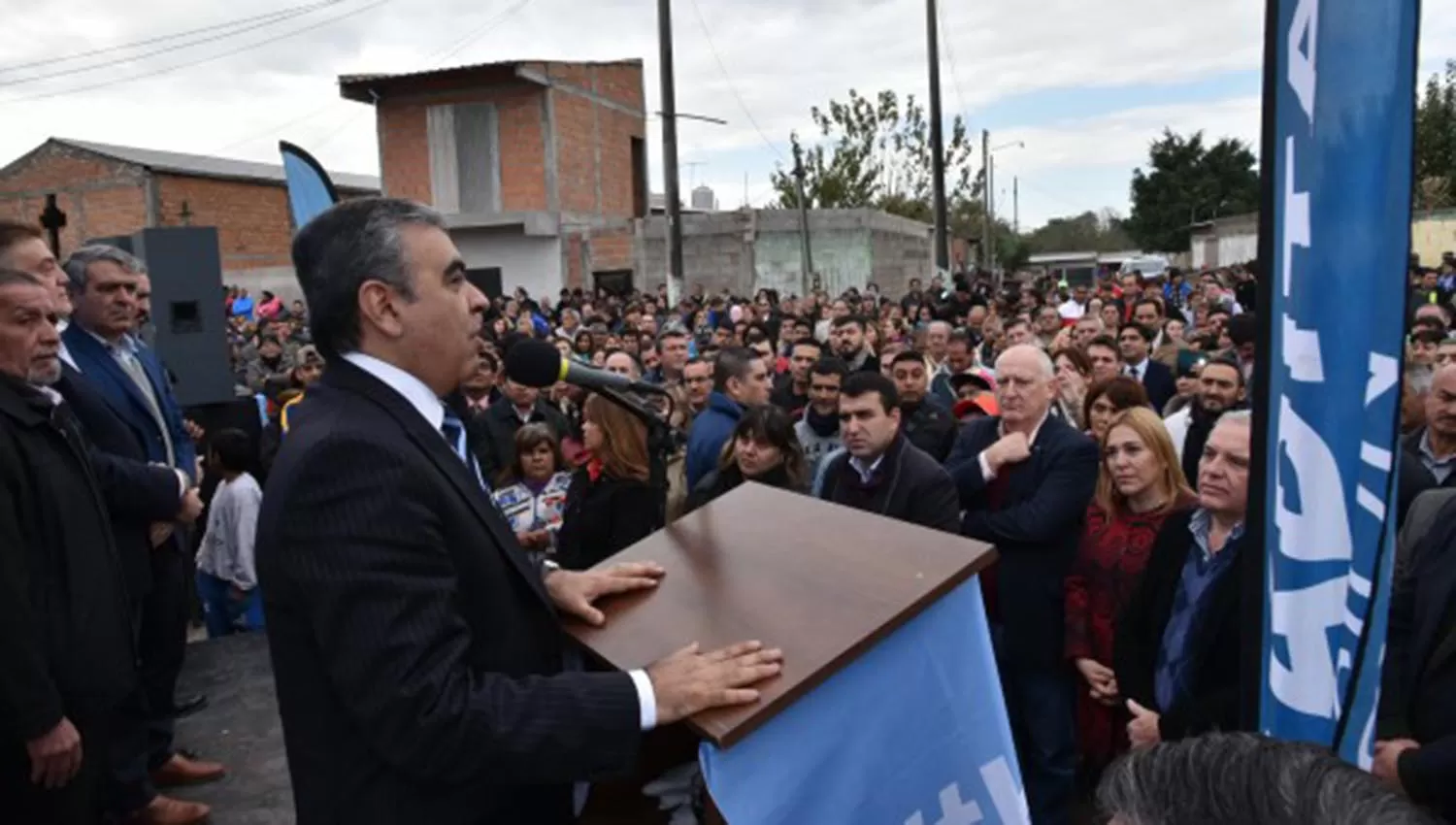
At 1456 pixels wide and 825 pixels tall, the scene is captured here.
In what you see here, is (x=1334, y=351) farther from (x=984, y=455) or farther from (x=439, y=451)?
(x=984, y=455)

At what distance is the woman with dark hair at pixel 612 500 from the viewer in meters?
4.08

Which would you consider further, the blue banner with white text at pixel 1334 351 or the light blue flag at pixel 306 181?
the light blue flag at pixel 306 181

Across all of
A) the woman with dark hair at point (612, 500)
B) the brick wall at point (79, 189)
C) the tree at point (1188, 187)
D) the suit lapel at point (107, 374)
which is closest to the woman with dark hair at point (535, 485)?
the woman with dark hair at point (612, 500)

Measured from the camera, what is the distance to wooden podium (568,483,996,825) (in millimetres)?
1439

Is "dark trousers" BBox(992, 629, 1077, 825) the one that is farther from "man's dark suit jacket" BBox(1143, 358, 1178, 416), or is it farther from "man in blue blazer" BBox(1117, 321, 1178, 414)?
"man's dark suit jacket" BBox(1143, 358, 1178, 416)

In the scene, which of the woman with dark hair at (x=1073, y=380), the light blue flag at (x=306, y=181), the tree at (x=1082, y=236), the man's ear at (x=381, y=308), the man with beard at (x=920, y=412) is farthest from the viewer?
the tree at (x=1082, y=236)

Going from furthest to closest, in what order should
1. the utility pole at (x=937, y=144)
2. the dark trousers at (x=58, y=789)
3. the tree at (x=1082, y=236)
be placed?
the tree at (x=1082, y=236)
the utility pole at (x=937, y=144)
the dark trousers at (x=58, y=789)

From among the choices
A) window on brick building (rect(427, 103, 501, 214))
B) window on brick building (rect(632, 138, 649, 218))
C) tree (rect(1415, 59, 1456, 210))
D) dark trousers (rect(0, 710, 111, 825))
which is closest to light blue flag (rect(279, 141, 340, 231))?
dark trousers (rect(0, 710, 111, 825))

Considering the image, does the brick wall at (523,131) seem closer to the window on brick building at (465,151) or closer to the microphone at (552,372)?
the window on brick building at (465,151)

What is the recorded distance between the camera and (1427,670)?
7.22 ft

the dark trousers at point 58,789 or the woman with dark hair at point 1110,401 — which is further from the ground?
the woman with dark hair at point 1110,401

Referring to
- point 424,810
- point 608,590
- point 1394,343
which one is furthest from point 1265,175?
point 424,810

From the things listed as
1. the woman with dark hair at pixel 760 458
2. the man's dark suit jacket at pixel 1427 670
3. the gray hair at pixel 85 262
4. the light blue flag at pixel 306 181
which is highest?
the light blue flag at pixel 306 181

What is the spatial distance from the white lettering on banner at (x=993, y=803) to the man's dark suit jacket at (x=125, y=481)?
2739 mm
